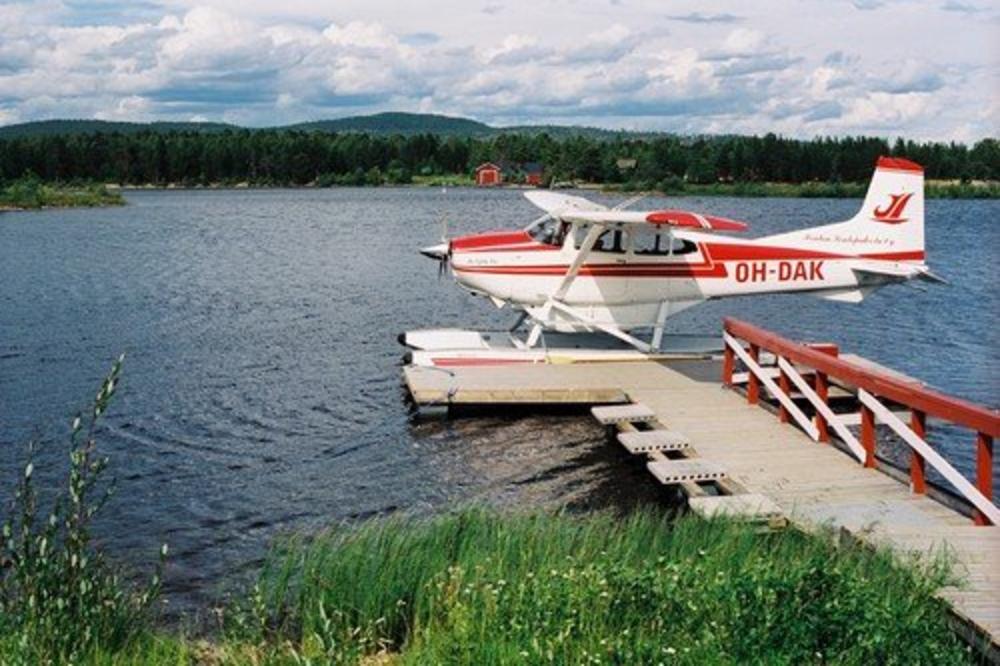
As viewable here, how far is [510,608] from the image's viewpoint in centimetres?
529

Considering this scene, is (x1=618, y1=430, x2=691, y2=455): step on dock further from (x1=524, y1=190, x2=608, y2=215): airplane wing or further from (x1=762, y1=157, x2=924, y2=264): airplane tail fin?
(x1=762, y1=157, x2=924, y2=264): airplane tail fin

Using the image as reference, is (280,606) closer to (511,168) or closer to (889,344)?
(889,344)

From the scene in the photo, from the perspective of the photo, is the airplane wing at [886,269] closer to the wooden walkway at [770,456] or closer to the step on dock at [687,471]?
the wooden walkway at [770,456]

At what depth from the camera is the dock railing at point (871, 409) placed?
762 cm

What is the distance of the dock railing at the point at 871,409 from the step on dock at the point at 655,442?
1.16m

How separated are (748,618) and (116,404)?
9932mm

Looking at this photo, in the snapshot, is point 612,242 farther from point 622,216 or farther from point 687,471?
point 687,471

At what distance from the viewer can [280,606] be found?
6312 mm

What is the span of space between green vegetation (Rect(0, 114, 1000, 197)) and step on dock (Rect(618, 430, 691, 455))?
3260 inches

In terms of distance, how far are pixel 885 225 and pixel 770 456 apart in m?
5.91

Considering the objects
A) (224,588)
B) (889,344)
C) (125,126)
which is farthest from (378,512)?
(125,126)

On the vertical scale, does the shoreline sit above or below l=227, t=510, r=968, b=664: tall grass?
below

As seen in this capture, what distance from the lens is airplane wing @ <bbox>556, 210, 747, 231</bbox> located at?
12.6m

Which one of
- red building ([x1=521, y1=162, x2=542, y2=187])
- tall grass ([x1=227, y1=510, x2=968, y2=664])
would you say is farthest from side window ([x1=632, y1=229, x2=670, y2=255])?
red building ([x1=521, y1=162, x2=542, y2=187])
